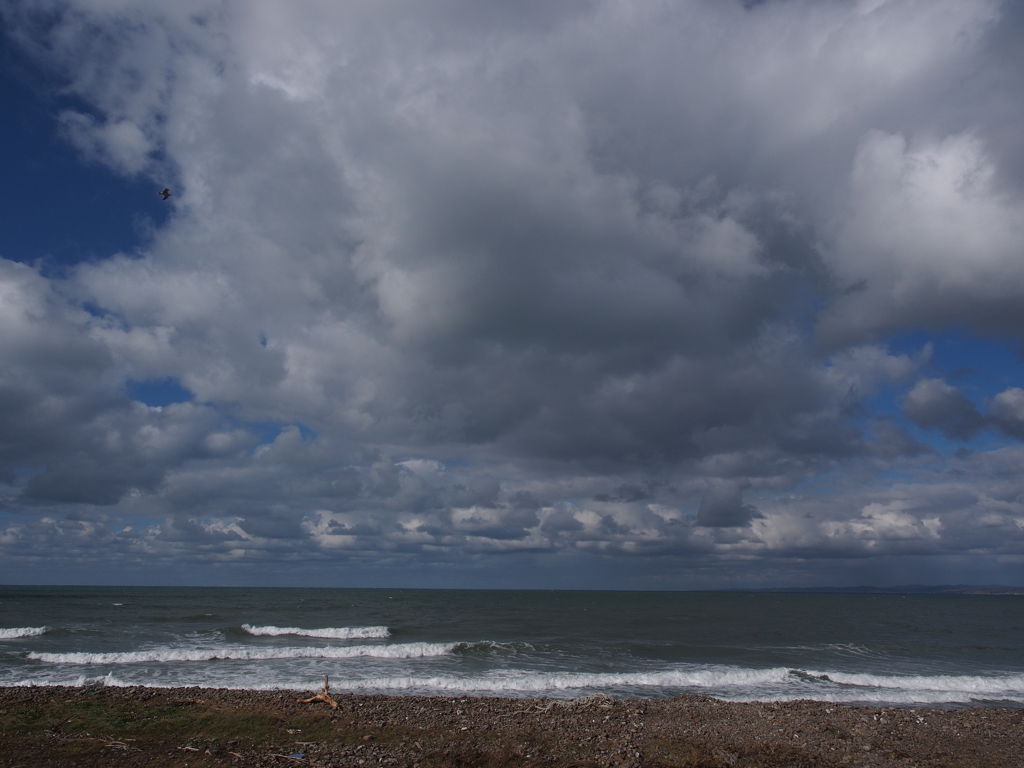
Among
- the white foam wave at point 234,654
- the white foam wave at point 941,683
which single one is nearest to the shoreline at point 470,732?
the white foam wave at point 941,683

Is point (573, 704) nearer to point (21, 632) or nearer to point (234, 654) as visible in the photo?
point (234, 654)

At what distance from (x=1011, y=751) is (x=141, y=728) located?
21.6 meters

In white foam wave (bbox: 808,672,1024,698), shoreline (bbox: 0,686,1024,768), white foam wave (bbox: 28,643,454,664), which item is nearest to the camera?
shoreline (bbox: 0,686,1024,768)

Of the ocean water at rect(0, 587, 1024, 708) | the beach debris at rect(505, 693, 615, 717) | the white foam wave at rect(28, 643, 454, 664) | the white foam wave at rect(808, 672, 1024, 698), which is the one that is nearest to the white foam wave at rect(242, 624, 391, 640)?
the ocean water at rect(0, 587, 1024, 708)

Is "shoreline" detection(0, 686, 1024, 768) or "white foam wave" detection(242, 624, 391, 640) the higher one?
"shoreline" detection(0, 686, 1024, 768)

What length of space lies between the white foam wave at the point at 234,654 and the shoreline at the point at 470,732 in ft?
31.1

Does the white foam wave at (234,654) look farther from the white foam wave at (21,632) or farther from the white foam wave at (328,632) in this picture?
the white foam wave at (21,632)

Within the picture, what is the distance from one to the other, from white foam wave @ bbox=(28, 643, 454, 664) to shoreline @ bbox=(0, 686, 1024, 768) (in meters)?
9.49

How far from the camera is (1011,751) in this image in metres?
14.2

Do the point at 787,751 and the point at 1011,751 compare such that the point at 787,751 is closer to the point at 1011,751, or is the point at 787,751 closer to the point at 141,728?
the point at 1011,751

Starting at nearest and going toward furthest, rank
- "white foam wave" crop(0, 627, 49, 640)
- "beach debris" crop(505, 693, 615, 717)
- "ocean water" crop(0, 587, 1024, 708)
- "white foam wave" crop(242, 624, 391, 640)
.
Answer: "beach debris" crop(505, 693, 615, 717)
"ocean water" crop(0, 587, 1024, 708)
"white foam wave" crop(0, 627, 49, 640)
"white foam wave" crop(242, 624, 391, 640)

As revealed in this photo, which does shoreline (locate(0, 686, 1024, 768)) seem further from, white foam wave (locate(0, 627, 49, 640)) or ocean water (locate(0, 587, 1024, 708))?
white foam wave (locate(0, 627, 49, 640))

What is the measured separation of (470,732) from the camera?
14.2 meters

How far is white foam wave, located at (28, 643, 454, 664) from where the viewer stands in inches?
1044
